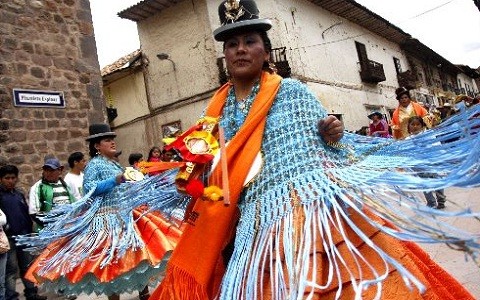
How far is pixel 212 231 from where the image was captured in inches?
65.4

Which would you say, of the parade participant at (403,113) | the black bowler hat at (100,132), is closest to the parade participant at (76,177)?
the black bowler hat at (100,132)

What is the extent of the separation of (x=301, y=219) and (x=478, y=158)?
1.84 feet

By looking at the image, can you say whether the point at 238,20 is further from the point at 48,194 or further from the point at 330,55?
the point at 330,55

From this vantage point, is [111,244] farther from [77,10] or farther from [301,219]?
[77,10]

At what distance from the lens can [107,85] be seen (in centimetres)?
1720

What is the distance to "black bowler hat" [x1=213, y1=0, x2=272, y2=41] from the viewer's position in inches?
73.0

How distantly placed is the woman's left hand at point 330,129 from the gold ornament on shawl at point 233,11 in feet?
1.95

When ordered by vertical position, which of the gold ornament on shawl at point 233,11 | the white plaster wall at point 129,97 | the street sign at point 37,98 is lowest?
the gold ornament on shawl at point 233,11

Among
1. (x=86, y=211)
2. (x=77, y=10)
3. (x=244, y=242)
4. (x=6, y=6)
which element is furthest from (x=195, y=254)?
(x=77, y=10)

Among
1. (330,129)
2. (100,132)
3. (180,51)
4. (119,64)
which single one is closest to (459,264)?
(330,129)

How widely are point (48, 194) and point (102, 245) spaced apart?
2.07m

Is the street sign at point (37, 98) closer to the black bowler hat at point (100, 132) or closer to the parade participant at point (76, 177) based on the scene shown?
the parade participant at point (76, 177)

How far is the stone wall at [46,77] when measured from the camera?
6.61 meters

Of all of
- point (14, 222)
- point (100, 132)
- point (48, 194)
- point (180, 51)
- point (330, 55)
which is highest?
point (180, 51)
